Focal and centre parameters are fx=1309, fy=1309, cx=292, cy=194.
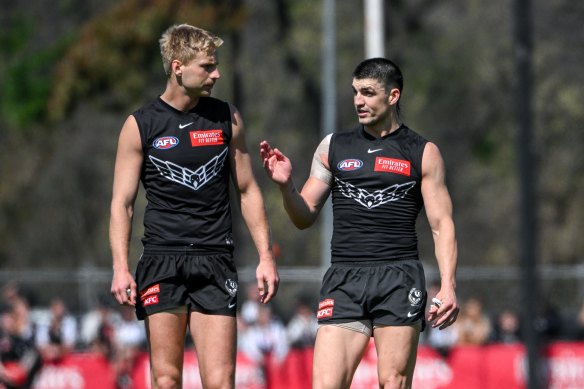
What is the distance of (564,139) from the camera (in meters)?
34.4

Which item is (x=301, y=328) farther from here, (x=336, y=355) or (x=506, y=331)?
(x=336, y=355)

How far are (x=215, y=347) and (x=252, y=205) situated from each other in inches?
35.7

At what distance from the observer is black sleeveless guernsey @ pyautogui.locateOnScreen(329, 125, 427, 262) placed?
7.84m

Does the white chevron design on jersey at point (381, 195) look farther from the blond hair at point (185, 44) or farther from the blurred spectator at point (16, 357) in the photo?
the blurred spectator at point (16, 357)

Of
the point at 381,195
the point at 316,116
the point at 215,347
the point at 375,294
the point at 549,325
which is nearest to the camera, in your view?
the point at 215,347

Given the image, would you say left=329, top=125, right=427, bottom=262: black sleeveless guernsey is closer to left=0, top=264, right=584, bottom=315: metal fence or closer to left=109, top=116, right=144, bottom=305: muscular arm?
left=109, top=116, right=144, bottom=305: muscular arm

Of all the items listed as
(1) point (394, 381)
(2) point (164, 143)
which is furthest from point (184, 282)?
(1) point (394, 381)

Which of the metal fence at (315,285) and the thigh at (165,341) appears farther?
the metal fence at (315,285)

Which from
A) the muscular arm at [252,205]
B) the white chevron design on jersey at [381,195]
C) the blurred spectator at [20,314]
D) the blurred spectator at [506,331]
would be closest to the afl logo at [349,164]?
the white chevron design on jersey at [381,195]

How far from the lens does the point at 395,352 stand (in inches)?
303

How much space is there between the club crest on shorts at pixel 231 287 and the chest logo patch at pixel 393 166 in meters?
1.09

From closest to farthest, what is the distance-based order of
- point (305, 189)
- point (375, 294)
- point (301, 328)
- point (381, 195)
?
point (375, 294) < point (381, 195) < point (305, 189) < point (301, 328)

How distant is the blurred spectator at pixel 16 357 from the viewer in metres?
15.6

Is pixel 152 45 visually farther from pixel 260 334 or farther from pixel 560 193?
pixel 560 193
